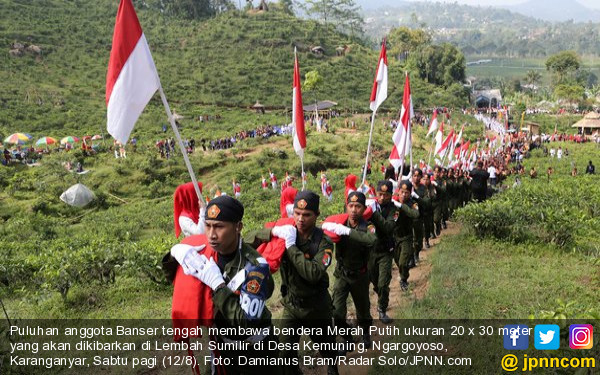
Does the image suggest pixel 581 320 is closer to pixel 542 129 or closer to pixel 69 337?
pixel 69 337

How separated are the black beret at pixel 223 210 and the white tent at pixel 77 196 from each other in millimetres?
20687

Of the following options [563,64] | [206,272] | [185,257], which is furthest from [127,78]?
[563,64]

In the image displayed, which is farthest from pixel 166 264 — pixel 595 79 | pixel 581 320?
pixel 595 79

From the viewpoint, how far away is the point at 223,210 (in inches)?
113

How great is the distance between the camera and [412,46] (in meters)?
96.3

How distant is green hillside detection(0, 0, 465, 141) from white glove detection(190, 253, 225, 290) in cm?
3924

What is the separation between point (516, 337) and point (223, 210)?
366 centimetres

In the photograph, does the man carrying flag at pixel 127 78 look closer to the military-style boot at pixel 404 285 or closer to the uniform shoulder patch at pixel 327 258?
the uniform shoulder patch at pixel 327 258

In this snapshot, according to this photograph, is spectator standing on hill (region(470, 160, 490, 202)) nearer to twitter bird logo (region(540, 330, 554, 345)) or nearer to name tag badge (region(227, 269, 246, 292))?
twitter bird logo (region(540, 330, 554, 345))

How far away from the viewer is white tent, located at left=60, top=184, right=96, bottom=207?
21000 mm

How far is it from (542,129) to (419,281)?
47938 millimetres

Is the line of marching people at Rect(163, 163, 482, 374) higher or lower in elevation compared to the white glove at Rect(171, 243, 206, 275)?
lower

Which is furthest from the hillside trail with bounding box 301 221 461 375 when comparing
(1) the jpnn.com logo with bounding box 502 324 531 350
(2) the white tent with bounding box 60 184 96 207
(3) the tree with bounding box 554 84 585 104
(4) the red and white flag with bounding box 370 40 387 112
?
(3) the tree with bounding box 554 84 585 104

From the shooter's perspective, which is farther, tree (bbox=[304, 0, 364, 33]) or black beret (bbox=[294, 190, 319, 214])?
tree (bbox=[304, 0, 364, 33])
